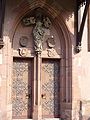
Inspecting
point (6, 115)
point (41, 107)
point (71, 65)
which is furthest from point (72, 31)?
point (6, 115)

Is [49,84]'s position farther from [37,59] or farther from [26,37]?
[26,37]

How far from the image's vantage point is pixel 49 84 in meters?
9.98

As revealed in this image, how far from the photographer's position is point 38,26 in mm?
9750

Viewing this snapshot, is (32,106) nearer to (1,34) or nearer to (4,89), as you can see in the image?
(4,89)

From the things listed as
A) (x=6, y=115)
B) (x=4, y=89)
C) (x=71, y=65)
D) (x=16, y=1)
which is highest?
(x=16, y=1)

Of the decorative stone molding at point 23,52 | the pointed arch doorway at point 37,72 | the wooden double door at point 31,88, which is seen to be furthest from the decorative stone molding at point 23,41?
the wooden double door at point 31,88

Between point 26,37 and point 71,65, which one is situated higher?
point 26,37

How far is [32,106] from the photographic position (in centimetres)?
972

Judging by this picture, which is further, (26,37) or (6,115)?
(26,37)

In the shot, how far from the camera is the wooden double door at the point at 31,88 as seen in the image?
971 centimetres

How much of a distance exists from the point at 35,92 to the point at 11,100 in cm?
71

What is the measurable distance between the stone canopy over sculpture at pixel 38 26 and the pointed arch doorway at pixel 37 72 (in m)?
0.03

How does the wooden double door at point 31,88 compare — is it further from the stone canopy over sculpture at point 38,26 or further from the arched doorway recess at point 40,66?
the stone canopy over sculpture at point 38,26

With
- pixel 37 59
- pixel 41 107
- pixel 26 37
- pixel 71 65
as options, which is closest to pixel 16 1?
pixel 26 37
